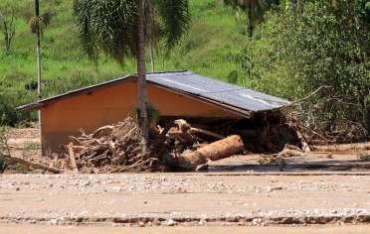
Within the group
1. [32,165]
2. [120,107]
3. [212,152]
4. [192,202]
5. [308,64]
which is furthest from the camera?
[308,64]

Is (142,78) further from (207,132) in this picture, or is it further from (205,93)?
(207,132)

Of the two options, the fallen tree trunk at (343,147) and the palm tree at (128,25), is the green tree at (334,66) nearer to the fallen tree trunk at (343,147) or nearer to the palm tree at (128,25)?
the fallen tree trunk at (343,147)

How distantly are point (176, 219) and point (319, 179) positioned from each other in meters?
7.86

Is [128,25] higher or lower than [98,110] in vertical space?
higher

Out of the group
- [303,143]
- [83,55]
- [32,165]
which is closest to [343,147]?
[303,143]

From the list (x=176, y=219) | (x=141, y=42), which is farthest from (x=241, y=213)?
(x=141, y=42)

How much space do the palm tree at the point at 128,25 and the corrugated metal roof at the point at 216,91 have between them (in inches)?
161

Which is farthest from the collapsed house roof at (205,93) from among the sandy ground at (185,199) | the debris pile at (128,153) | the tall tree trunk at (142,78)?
the sandy ground at (185,199)

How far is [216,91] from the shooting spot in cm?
3344

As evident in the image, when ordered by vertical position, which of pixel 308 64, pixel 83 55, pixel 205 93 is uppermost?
pixel 83 55

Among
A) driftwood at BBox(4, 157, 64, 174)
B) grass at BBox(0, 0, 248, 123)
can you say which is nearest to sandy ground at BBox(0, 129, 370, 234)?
driftwood at BBox(4, 157, 64, 174)

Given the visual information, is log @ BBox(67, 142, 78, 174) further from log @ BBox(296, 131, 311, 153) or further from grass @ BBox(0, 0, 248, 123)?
grass @ BBox(0, 0, 248, 123)

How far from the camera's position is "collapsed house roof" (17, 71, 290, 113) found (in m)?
30.6

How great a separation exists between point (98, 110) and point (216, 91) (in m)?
4.71
